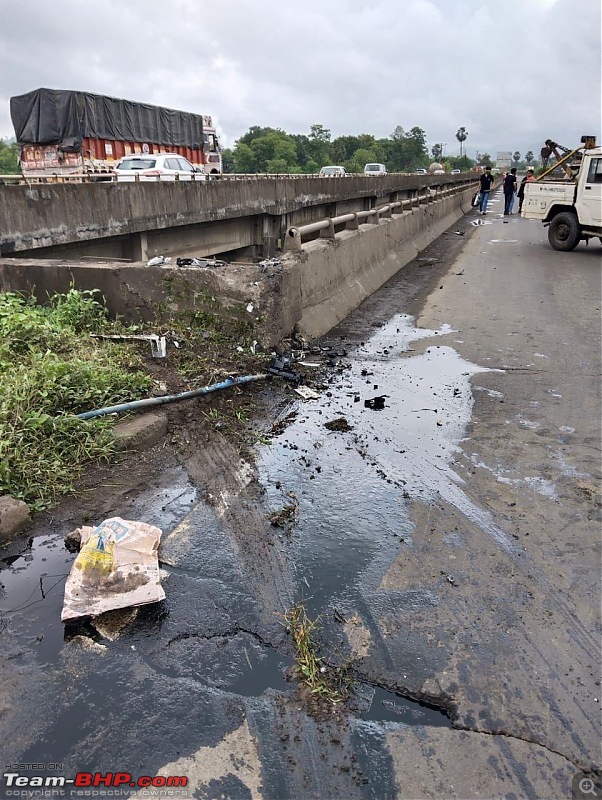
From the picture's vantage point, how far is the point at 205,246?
44.4 feet

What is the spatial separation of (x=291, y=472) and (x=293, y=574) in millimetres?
1321

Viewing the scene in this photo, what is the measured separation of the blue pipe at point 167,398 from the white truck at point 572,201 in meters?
13.8

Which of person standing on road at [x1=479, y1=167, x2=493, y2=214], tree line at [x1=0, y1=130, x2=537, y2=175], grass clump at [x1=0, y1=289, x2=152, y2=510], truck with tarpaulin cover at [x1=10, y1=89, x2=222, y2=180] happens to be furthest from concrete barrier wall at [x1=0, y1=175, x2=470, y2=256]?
tree line at [x1=0, y1=130, x2=537, y2=175]

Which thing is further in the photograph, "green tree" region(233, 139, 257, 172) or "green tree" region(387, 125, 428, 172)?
"green tree" region(387, 125, 428, 172)

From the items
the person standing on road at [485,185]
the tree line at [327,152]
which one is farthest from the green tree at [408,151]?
the person standing on road at [485,185]

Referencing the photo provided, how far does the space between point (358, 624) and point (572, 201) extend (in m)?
17.0

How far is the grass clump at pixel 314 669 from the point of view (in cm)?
271

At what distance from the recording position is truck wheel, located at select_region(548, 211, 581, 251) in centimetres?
1702

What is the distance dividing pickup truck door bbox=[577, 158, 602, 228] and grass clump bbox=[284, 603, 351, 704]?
648 inches

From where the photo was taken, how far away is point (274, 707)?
8.64 feet

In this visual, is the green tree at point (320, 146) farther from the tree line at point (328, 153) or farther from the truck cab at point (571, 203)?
the truck cab at point (571, 203)

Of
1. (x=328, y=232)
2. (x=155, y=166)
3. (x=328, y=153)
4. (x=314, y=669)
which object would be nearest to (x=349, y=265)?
(x=328, y=232)

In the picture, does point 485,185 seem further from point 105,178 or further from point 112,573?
point 112,573

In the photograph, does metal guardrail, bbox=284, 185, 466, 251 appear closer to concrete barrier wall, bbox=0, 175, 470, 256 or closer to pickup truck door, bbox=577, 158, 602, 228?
concrete barrier wall, bbox=0, 175, 470, 256
